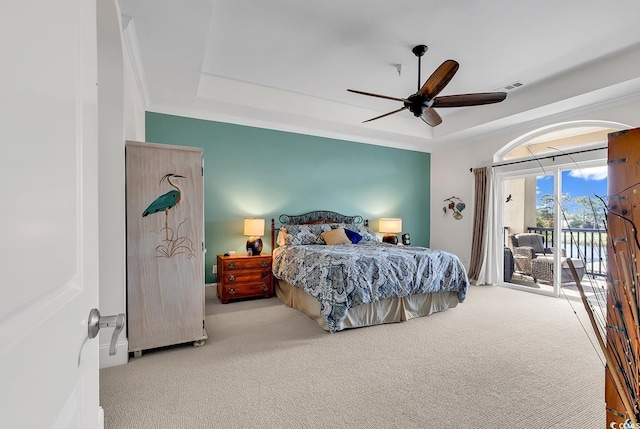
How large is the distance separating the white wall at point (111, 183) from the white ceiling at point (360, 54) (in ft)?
1.12

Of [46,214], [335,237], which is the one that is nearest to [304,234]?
[335,237]

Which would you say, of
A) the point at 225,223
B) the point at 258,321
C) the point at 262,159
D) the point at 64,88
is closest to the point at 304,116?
the point at 262,159

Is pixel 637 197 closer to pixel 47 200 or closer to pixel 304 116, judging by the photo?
pixel 47 200

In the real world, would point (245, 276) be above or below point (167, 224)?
below

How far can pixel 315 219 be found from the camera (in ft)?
17.6

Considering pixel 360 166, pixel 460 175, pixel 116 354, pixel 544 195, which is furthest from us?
pixel 460 175

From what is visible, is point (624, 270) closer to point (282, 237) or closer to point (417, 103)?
point (417, 103)

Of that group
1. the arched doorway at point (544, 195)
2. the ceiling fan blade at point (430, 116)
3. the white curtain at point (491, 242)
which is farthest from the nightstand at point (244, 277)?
the arched doorway at point (544, 195)

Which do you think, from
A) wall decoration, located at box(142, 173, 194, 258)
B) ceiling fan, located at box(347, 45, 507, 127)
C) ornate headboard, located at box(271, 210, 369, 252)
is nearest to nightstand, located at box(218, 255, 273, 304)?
ornate headboard, located at box(271, 210, 369, 252)

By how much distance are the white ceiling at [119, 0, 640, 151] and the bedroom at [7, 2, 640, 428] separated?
65mm

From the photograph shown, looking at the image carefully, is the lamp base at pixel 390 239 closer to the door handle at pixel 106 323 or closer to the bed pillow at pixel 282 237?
the bed pillow at pixel 282 237

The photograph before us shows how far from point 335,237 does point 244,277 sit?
1478 mm

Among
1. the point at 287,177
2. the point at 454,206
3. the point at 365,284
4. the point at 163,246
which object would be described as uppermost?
the point at 287,177

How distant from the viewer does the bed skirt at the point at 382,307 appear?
3279mm
